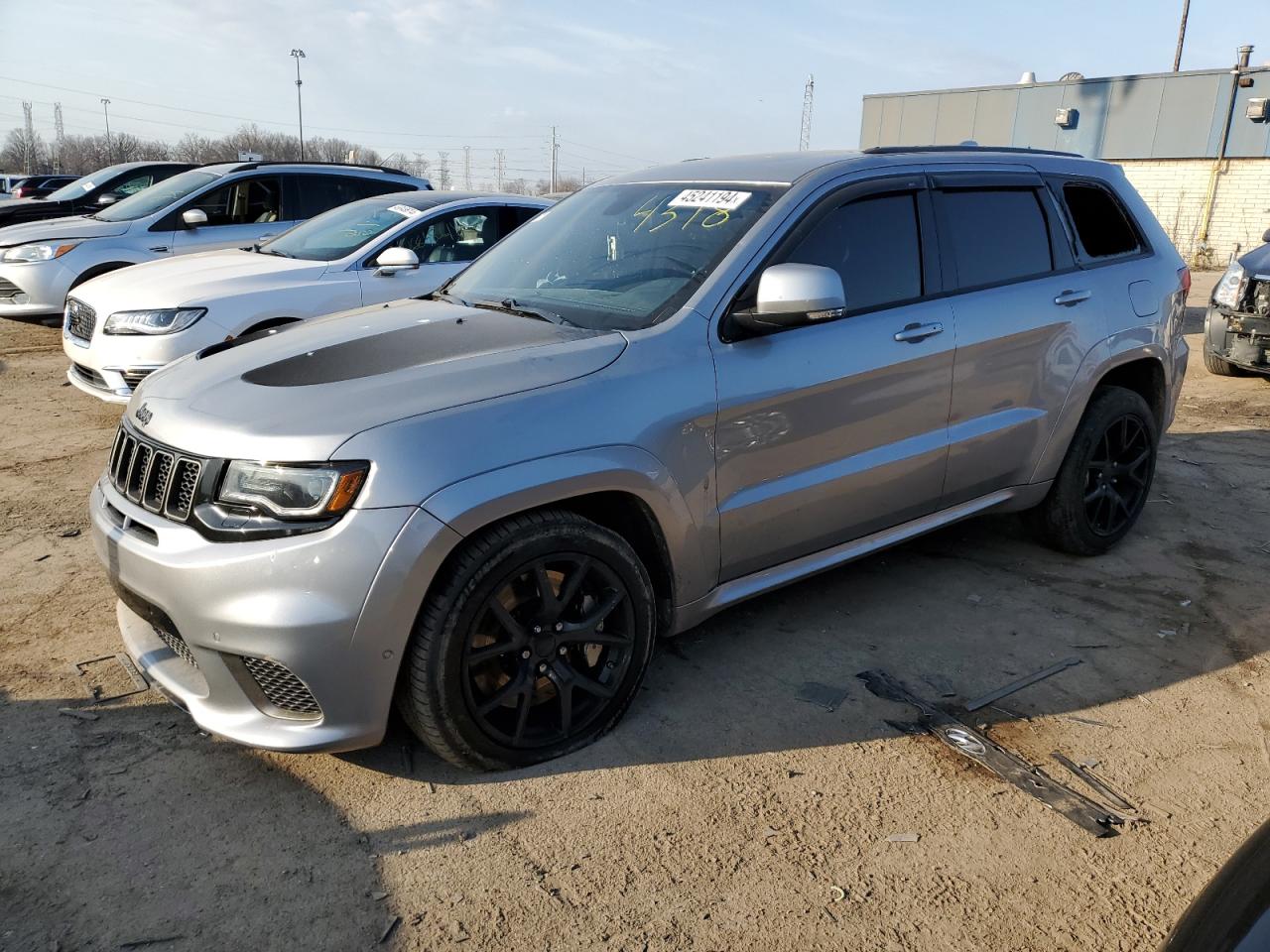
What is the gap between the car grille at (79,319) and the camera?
639 cm

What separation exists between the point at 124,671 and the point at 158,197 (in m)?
7.25

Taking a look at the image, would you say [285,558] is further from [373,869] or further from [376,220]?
[376,220]

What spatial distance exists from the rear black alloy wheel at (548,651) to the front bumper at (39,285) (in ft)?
25.2

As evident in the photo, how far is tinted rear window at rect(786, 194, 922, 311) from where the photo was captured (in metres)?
3.54

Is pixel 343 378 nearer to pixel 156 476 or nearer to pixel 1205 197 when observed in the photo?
pixel 156 476

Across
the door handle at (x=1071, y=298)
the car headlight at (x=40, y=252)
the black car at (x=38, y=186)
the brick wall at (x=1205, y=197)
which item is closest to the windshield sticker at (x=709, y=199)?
the door handle at (x=1071, y=298)

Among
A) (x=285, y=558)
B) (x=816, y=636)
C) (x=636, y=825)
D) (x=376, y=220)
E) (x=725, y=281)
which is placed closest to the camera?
(x=285, y=558)

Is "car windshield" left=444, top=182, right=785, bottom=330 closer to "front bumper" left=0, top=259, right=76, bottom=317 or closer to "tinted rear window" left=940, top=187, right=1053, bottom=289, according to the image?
"tinted rear window" left=940, top=187, right=1053, bottom=289

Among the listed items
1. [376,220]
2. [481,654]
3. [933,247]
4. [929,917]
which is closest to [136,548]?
[481,654]

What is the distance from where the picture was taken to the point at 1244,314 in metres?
8.50

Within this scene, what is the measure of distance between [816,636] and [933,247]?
160 centimetres

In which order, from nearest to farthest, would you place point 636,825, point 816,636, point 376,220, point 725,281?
1. point 636,825
2. point 725,281
3. point 816,636
4. point 376,220

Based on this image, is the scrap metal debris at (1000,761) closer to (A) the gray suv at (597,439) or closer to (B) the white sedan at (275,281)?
(A) the gray suv at (597,439)

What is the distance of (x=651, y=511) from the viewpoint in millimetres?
3039
